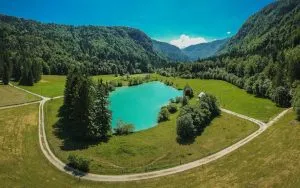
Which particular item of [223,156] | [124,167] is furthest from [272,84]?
[124,167]

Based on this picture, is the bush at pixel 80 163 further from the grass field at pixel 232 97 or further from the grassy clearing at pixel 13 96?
the grassy clearing at pixel 13 96

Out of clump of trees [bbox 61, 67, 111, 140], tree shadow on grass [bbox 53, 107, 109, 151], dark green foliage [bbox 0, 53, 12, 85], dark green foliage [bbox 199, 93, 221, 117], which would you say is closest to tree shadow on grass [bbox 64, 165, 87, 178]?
tree shadow on grass [bbox 53, 107, 109, 151]

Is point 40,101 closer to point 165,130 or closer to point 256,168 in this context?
point 165,130

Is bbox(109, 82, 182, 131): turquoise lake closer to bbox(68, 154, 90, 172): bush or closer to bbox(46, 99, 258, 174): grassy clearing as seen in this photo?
bbox(46, 99, 258, 174): grassy clearing

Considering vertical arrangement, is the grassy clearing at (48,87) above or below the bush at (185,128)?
above

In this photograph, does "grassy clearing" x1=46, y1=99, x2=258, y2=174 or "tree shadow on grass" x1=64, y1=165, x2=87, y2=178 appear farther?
"grassy clearing" x1=46, y1=99, x2=258, y2=174

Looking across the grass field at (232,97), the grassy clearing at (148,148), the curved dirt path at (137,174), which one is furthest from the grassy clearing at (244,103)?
the curved dirt path at (137,174)
